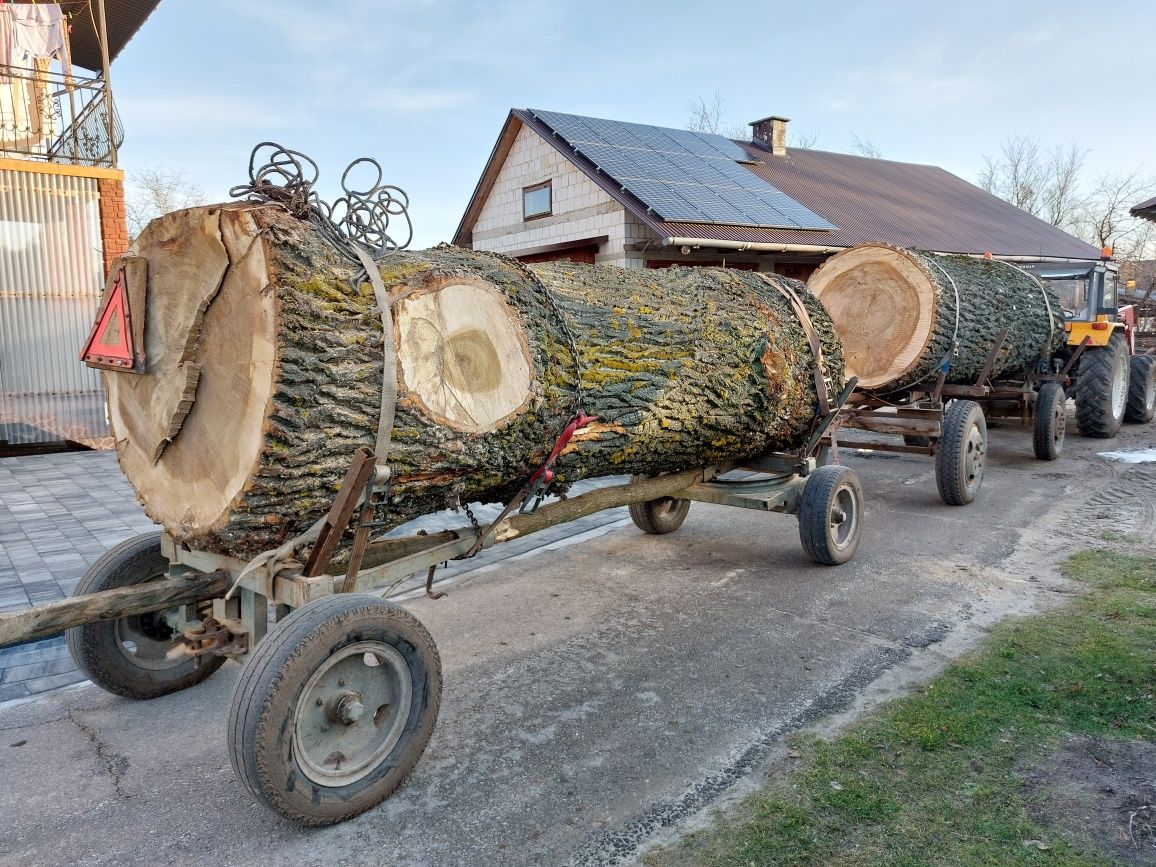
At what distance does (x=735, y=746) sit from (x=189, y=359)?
2.62m

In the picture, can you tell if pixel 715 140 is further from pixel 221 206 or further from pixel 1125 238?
pixel 1125 238

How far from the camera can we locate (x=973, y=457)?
7125 millimetres

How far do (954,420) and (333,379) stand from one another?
5.72 meters

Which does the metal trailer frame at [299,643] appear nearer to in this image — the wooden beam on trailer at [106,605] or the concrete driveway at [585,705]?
the wooden beam on trailer at [106,605]

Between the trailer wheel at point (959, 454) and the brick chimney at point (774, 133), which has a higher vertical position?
the brick chimney at point (774, 133)

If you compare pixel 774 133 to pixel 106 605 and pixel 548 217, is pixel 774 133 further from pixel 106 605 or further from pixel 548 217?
pixel 106 605

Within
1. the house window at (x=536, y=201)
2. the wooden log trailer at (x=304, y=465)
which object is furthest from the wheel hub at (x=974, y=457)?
the house window at (x=536, y=201)

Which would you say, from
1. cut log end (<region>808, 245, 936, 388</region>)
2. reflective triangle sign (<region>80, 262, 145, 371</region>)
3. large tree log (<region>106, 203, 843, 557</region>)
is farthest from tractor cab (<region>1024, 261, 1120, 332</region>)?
reflective triangle sign (<region>80, 262, 145, 371</region>)

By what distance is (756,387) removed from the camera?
16.3 feet

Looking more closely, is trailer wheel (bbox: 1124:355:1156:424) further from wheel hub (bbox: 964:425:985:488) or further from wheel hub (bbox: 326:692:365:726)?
wheel hub (bbox: 326:692:365:726)

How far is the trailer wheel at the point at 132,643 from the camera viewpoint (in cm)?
340

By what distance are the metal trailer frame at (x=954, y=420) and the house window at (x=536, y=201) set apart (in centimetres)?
916

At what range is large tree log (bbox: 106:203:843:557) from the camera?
8.99 ft

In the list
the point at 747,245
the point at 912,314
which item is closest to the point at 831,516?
the point at 912,314
